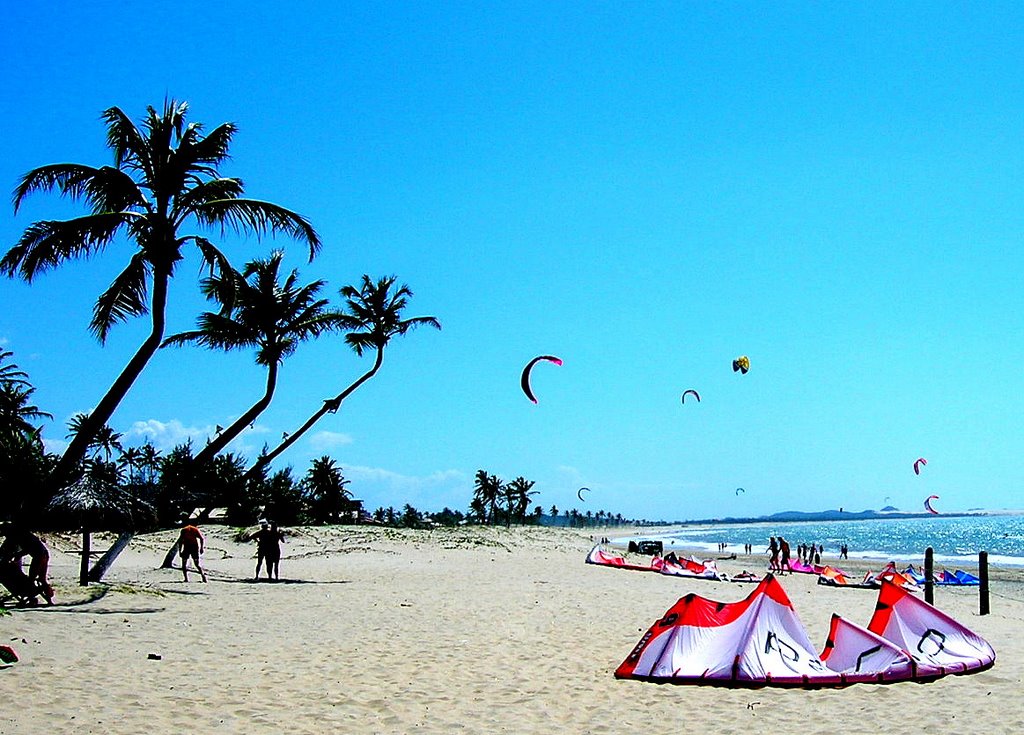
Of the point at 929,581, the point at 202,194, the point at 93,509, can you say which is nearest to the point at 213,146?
the point at 202,194

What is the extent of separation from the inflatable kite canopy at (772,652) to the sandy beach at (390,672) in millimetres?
195

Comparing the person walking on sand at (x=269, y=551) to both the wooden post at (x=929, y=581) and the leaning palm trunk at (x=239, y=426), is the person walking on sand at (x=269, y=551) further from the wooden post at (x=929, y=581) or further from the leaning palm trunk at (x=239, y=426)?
the wooden post at (x=929, y=581)

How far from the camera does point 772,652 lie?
26.7 feet

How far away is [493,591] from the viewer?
15547 mm

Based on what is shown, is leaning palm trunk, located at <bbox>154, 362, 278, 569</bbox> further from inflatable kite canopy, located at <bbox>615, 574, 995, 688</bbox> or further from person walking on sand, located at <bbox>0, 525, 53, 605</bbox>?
inflatable kite canopy, located at <bbox>615, 574, 995, 688</bbox>

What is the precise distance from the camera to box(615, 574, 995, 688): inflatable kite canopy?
26.1 ft

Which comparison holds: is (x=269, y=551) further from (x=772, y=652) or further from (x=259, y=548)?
(x=772, y=652)

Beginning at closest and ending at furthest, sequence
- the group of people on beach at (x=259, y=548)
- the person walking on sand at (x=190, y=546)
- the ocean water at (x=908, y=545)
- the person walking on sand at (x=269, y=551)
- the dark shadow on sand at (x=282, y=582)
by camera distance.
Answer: the person walking on sand at (x=190, y=546) < the group of people on beach at (x=259, y=548) < the dark shadow on sand at (x=282, y=582) < the person walking on sand at (x=269, y=551) < the ocean water at (x=908, y=545)

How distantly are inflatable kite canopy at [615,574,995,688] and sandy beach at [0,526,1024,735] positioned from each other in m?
0.20

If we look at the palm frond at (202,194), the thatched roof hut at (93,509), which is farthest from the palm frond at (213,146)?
the thatched roof hut at (93,509)

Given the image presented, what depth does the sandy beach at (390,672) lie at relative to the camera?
21.4 ft

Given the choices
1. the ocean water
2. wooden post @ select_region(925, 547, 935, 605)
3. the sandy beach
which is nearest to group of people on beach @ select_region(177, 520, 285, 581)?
the sandy beach

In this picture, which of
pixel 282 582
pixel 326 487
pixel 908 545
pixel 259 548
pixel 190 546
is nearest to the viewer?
pixel 190 546

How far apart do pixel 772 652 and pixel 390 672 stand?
3.75 m
